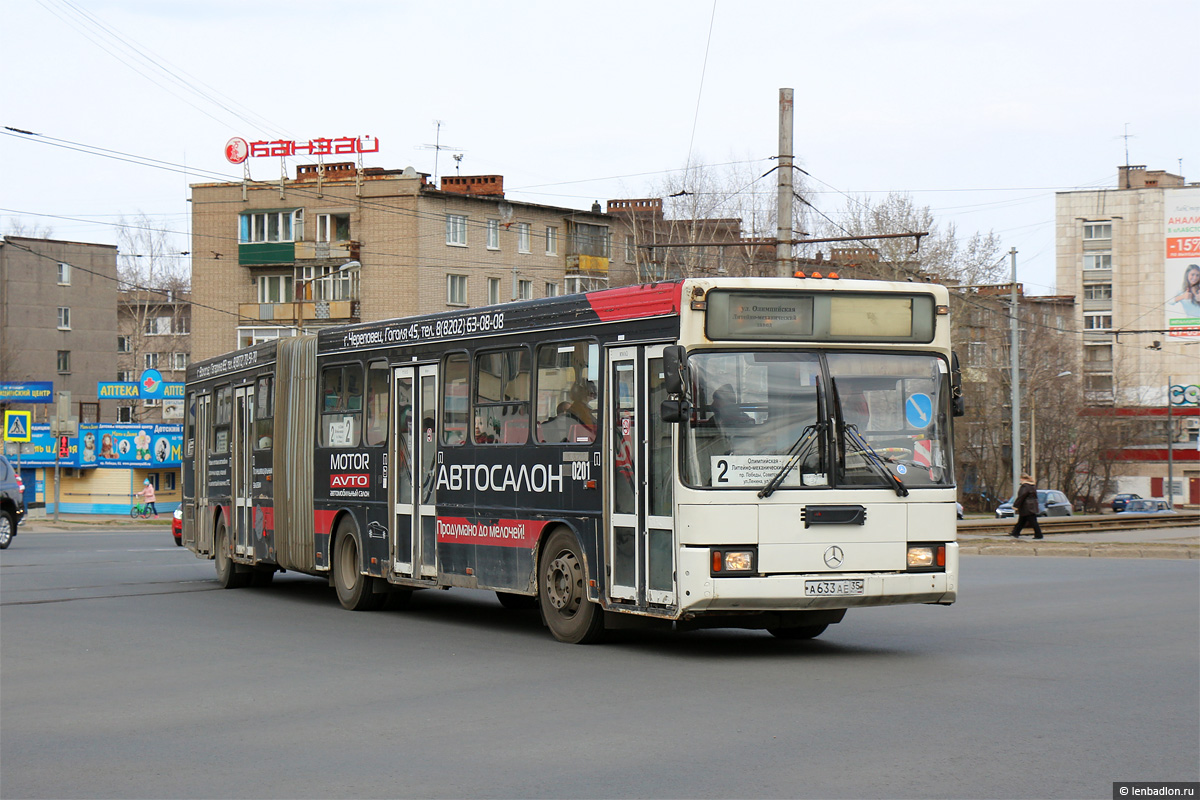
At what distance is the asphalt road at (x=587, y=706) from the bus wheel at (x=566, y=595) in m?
0.19

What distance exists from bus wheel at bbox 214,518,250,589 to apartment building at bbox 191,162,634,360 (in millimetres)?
48269

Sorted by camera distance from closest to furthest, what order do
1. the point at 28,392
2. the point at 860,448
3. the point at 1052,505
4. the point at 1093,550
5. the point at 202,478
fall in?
the point at 860,448, the point at 202,478, the point at 1093,550, the point at 1052,505, the point at 28,392

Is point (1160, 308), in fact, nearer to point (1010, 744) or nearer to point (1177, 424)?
point (1177, 424)

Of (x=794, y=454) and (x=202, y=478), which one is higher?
(x=794, y=454)

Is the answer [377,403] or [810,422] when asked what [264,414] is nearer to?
[377,403]

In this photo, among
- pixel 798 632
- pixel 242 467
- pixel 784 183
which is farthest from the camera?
pixel 784 183

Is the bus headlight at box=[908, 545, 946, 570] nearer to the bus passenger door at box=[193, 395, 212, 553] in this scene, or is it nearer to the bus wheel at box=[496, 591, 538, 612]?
the bus wheel at box=[496, 591, 538, 612]

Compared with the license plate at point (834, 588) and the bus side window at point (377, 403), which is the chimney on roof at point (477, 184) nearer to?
the bus side window at point (377, 403)

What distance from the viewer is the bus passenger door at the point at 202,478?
21.6 m

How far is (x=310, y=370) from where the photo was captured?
1786cm

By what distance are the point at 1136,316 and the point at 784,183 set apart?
85236mm

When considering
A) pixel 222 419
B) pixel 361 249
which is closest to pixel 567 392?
pixel 222 419

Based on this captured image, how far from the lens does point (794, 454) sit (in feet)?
37.0

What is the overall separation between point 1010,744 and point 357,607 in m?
10.2
